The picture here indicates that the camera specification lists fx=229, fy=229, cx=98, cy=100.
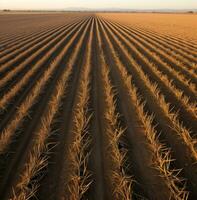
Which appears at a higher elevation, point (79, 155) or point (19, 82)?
point (79, 155)

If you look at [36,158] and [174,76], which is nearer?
[36,158]

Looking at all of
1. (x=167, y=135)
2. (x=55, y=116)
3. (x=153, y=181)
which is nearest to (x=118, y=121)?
(x=167, y=135)

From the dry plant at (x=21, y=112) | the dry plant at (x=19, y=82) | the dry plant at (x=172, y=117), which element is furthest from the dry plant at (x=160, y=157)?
the dry plant at (x=19, y=82)

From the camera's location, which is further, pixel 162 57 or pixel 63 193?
pixel 162 57

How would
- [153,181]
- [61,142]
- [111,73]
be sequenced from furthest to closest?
[111,73], [61,142], [153,181]

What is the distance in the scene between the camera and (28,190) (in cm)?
360

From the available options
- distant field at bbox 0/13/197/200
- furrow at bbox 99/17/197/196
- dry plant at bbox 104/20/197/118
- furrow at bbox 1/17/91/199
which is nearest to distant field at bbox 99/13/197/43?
dry plant at bbox 104/20/197/118

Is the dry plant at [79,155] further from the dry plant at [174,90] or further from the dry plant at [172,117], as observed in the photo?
the dry plant at [174,90]

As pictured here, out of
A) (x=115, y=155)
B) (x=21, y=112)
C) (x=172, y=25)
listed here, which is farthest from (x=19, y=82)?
(x=172, y=25)

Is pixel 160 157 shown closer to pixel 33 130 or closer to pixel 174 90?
pixel 33 130

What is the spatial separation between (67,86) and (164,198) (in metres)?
5.39

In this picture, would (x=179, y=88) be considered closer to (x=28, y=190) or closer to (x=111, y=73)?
(x=111, y=73)

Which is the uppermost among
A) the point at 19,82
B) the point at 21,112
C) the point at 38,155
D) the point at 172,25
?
the point at 38,155

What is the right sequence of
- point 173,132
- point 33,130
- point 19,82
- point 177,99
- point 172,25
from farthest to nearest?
point 172,25 → point 19,82 → point 177,99 → point 33,130 → point 173,132
